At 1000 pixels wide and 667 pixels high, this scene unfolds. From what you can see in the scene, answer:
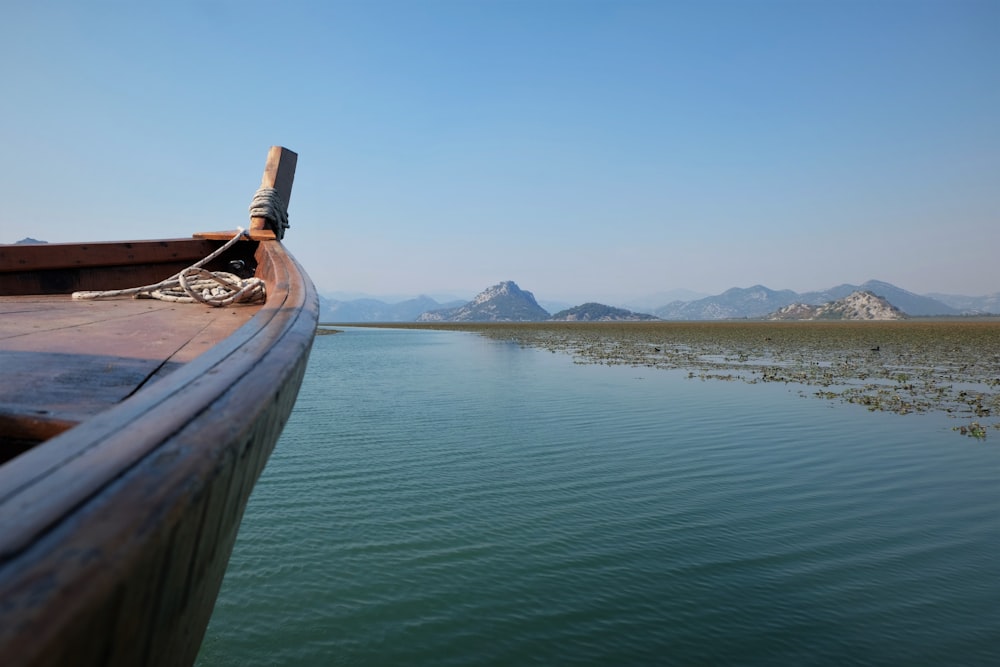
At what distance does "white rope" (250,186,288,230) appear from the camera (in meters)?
6.16

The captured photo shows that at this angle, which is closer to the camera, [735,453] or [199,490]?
[199,490]

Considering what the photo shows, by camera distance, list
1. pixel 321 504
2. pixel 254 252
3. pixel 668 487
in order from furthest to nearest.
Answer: pixel 668 487 < pixel 321 504 < pixel 254 252

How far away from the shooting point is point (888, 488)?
28.6 ft

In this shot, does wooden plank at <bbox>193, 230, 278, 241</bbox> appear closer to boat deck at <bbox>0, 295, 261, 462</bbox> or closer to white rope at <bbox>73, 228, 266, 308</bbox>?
white rope at <bbox>73, 228, 266, 308</bbox>

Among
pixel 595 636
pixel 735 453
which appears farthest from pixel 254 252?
pixel 735 453

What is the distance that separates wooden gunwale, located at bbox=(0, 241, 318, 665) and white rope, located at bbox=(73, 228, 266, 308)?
2.96 meters

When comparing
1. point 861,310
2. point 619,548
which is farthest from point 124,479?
point 861,310

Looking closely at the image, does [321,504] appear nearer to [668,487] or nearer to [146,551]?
[668,487]

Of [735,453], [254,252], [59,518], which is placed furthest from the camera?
[735,453]

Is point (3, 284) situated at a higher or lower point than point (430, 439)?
higher

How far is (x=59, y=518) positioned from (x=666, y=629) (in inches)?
212

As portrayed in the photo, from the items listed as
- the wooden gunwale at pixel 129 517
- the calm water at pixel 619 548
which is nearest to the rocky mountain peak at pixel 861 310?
the calm water at pixel 619 548

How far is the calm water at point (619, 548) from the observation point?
4871mm

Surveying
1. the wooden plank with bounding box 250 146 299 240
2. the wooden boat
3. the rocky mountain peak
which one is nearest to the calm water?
the wooden boat
